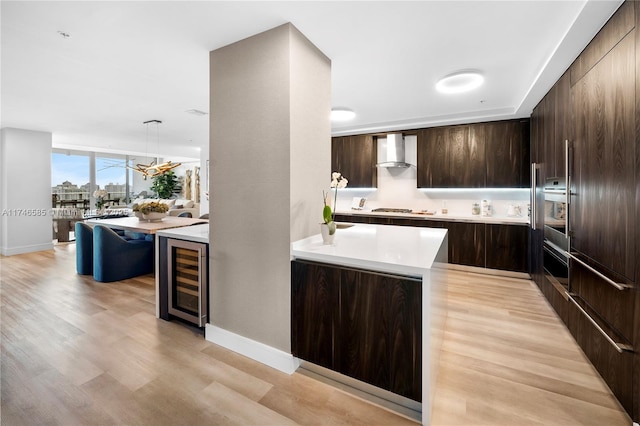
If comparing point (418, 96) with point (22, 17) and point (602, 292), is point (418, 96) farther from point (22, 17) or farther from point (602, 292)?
point (22, 17)

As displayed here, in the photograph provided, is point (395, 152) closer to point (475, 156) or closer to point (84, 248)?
point (475, 156)

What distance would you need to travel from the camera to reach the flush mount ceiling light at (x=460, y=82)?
121 inches

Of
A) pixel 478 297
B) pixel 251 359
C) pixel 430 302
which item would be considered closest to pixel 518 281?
pixel 478 297

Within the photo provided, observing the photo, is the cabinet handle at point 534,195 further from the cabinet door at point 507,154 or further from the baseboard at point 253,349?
the baseboard at point 253,349

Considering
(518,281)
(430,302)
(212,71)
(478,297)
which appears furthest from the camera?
(518,281)

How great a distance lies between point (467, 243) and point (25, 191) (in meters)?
8.63

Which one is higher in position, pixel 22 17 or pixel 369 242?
pixel 22 17

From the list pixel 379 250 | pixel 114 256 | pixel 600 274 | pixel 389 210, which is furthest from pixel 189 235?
pixel 389 210

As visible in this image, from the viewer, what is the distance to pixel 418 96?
384 cm

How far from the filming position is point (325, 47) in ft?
8.11

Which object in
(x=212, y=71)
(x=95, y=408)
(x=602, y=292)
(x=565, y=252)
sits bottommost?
(x=95, y=408)

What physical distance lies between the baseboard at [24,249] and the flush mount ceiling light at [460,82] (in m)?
8.27

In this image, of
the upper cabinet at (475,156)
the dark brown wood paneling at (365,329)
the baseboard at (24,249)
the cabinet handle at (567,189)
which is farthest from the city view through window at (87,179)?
the cabinet handle at (567,189)

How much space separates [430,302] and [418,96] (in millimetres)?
A: 3106
